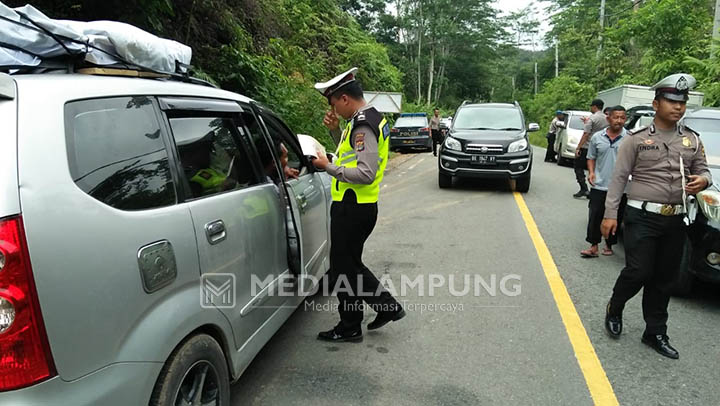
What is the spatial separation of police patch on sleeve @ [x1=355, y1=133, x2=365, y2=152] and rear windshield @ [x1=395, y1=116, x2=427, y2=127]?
17.9 metres

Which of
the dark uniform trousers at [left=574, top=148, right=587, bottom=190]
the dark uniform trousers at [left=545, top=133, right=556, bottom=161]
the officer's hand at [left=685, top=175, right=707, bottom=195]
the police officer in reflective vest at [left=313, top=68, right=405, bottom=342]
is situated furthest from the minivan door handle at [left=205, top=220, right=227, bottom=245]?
the dark uniform trousers at [left=545, top=133, right=556, bottom=161]

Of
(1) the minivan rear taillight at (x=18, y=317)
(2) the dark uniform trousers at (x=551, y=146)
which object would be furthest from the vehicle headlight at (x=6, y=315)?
(2) the dark uniform trousers at (x=551, y=146)

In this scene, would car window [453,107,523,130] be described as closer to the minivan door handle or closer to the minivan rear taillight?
the minivan door handle

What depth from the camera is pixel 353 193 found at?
333 centimetres

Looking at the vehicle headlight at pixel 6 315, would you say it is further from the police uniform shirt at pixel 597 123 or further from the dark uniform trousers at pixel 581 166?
the dark uniform trousers at pixel 581 166

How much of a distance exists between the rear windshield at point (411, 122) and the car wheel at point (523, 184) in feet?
36.8

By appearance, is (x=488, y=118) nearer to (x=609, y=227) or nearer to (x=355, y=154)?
(x=609, y=227)

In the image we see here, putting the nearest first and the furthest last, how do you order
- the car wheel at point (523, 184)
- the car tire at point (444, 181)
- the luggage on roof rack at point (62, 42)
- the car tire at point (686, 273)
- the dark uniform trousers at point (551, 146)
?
the luggage on roof rack at point (62, 42), the car tire at point (686, 273), the car wheel at point (523, 184), the car tire at point (444, 181), the dark uniform trousers at point (551, 146)

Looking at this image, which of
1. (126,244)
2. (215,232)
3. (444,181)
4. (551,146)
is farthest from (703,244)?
(551,146)

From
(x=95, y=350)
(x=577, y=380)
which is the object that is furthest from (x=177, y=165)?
(x=577, y=380)

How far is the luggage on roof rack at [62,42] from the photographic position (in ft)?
6.33

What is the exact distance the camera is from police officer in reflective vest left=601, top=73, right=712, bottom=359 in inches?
136

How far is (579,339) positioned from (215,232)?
2.83 meters

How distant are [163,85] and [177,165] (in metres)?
0.41
